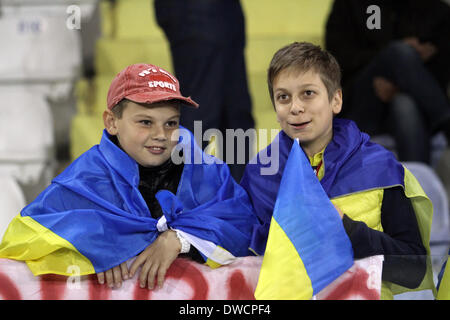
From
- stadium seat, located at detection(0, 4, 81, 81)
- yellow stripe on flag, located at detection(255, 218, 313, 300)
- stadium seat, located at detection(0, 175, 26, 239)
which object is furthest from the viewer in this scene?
stadium seat, located at detection(0, 4, 81, 81)

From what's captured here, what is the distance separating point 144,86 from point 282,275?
0.41m

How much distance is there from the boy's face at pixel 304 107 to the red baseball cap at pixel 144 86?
0.57 feet

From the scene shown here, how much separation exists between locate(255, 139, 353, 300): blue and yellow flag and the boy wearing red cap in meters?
0.10

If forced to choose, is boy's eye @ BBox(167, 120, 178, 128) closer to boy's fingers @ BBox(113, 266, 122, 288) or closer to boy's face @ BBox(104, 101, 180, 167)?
boy's face @ BBox(104, 101, 180, 167)

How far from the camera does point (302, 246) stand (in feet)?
3.09

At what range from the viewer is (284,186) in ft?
3.15

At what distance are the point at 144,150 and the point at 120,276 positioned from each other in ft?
0.78

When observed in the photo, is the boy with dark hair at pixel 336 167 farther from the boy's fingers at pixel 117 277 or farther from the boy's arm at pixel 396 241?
the boy's fingers at pixel 117 277

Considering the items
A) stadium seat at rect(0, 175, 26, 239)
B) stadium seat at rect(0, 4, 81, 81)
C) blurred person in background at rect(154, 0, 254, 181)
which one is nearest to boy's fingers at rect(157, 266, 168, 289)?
stadium seat at rect(0, 175, 26, 239)

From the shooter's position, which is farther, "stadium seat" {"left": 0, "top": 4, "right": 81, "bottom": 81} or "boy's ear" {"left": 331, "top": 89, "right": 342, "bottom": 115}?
"stadium seat" {"left": 0, "top": 4, "right": 81, "bottom": 81}

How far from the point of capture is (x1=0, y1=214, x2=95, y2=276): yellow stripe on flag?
3.17ft
